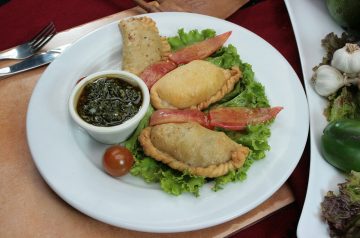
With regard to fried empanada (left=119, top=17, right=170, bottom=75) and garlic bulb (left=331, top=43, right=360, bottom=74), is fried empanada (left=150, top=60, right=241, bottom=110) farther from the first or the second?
garlic bulb (left=331, top=43, right=360, bottom=74)

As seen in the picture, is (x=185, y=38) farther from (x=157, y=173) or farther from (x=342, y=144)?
(x=342, y=144)

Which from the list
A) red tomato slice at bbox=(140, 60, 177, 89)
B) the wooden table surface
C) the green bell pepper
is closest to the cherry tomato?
the wooden table surface

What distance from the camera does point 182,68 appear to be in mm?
2229

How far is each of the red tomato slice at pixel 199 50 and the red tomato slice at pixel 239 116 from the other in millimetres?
427

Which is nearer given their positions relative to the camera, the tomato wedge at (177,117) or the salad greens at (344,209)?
the salad greens at (344,209)

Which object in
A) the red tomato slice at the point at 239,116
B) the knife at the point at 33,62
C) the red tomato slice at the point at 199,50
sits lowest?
the red tomato slice at the point at 239,116

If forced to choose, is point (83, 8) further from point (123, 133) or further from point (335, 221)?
point (335, 221)

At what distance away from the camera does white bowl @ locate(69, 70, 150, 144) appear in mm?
1898

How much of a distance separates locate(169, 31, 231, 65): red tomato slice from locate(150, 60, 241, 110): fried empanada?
112mm

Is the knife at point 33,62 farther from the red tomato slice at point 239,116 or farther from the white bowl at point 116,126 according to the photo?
the red tomato slice at point 239,116

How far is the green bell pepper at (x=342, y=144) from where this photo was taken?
1927 millimetres

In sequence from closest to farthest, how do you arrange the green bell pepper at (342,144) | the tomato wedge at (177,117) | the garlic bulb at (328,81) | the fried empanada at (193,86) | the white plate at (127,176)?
the white plate at (127,176)
the green bell pepper at (342,144)
the tomato wedge at (177,117)
the fried empanada at (193,86)
the garlic bulb at (328,81)

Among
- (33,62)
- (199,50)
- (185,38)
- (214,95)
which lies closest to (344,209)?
(214,95)

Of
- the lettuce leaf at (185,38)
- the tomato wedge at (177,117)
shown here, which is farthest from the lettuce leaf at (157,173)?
the lettuce leaf at (185,38)
